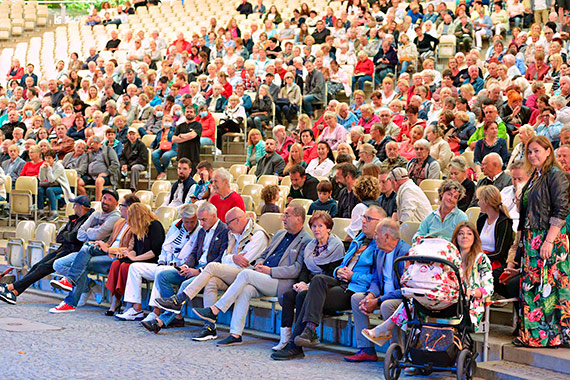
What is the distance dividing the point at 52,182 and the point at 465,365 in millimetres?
8664

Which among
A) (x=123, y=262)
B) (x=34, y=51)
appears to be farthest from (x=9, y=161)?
(x=34, y=51)

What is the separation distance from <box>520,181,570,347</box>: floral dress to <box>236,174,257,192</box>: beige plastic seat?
19.1 ft

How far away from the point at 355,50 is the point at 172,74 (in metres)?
3.74

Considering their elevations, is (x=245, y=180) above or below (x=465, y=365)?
above

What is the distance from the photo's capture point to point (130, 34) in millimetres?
21375

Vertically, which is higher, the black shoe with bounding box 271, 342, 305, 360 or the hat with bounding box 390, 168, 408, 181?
the hat with bounding box 390, 168, 408, 181

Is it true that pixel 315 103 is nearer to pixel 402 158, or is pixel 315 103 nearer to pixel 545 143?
pixel 402 158

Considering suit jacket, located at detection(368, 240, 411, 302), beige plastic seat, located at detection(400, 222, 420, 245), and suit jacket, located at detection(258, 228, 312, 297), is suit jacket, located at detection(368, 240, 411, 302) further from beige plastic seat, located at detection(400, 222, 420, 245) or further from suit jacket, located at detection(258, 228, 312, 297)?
suit jacket, located at detection(258, 228, 312, 297)

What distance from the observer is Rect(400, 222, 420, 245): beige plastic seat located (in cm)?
694

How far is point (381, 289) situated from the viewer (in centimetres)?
634

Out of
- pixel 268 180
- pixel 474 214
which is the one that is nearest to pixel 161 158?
pixel 268 180

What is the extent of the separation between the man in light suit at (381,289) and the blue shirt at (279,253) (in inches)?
41.1

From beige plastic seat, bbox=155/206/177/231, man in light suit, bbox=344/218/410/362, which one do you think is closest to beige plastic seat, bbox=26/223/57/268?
beige plastic seat, bbox=155/206/177/231

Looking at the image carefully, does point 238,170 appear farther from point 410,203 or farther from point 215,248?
point 410,203
